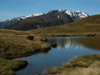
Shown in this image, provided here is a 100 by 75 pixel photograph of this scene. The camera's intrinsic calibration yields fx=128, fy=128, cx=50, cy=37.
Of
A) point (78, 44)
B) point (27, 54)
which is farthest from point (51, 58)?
point (78, 44)

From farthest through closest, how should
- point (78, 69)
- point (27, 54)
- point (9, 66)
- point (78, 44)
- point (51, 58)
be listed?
point (78, 44)
point (27, 54)
point (51, 58)
point (9, 66)
point (78, 69)

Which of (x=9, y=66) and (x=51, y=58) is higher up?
(x=9, y=66)

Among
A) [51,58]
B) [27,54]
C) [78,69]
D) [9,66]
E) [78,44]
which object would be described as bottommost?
[78,44]

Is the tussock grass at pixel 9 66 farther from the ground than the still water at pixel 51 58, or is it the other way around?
the tussock grass at pixel 9 66

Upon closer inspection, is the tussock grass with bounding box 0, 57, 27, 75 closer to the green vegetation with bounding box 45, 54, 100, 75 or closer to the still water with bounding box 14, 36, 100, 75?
the still water with bounding box 14, 36, 100, 75

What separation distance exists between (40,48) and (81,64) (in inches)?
818

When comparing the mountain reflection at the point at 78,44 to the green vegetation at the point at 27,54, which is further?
the mountain reflection at the point at 78,44

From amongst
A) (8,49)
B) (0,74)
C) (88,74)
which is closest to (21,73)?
(0,74)

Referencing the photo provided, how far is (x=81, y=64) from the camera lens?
19016mm

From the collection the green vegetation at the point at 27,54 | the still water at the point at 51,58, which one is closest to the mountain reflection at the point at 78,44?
the still water at the point at 51,58

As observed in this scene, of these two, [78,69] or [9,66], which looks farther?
[9,66]

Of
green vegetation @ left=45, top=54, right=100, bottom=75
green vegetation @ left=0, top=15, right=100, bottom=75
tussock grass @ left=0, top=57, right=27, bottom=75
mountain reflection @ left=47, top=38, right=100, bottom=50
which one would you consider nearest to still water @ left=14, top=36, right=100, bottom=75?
tussock grass @ left=0, top=57, right=27, bottom=75

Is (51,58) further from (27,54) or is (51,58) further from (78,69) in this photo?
(78,69)

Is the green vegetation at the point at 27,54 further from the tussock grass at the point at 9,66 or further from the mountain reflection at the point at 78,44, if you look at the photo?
the mountain reflection at the point at 78,44
